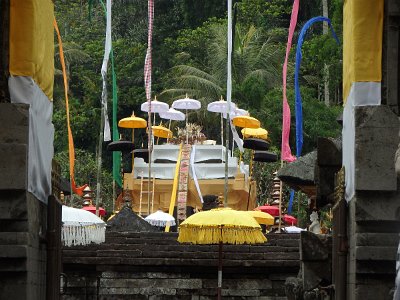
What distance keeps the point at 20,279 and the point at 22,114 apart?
5.33 feet

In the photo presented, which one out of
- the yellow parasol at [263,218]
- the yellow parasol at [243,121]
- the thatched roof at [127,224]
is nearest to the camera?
the thatched roof at [127,224]

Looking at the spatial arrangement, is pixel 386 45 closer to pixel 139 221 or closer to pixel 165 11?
pixel 139 221

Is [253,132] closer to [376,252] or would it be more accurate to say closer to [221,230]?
[221,230]

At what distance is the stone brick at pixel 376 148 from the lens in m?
13.1

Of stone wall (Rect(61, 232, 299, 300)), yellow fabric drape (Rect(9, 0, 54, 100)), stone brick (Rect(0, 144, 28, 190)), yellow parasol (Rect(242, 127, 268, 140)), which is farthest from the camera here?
yellow parasol (Rect(242, 127, 268, 140))

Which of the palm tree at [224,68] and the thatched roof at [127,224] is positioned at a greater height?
the palm tree at [224,68]

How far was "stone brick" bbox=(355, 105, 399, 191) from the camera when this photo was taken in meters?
13.1

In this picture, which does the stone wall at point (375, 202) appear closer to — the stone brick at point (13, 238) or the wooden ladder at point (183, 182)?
the stone brick at point (13, 238)

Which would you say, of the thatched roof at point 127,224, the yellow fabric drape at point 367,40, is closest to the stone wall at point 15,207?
the yellow fabric drape at point 367,40

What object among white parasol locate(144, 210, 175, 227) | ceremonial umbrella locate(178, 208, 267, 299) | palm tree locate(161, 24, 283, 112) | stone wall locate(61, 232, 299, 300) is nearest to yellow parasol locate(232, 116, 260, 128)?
white parasol locate(144, 210, 175, 227)

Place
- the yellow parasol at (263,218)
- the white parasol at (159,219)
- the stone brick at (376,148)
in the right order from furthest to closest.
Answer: the white parasol at (159,219) < the yellow parasol at (263,218) < the stone brick at (376,148)

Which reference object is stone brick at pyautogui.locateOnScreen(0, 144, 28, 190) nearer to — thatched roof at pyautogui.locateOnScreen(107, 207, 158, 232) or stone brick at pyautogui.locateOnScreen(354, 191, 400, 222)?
stone brick at pyautogui.locateOnScreen(354, 191, 400, 222)

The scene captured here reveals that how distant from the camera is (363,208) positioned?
1327cm

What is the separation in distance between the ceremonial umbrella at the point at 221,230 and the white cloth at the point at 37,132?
17.1ft
